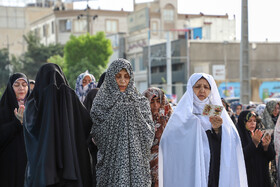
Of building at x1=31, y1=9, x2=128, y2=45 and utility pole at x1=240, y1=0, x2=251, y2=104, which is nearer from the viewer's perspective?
utility pole at x1=240, y1=0, x2=251, y2=104

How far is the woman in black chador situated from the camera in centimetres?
529

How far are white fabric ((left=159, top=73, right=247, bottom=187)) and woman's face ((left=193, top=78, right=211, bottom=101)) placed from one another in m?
0.04

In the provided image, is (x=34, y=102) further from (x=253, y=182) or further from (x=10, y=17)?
(x=10, y=17)

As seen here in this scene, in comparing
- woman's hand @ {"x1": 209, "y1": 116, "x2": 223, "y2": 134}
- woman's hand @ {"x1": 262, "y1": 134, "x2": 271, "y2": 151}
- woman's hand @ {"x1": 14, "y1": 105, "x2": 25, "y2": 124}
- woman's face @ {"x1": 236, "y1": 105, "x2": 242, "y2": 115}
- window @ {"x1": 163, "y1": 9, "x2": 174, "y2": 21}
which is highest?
window @ {"x1": 163, "y1": 9, "x2": 174, "y2": 21}

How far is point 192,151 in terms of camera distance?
5.83 m

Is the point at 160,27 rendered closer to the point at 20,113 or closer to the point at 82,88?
the point at 82,88

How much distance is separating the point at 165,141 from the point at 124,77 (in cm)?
76

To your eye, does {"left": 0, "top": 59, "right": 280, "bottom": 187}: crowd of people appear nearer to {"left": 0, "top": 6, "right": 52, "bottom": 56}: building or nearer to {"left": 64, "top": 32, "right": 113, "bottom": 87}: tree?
{"left": 64, "top": 32, "right": 113, "bottom": 87}: tree

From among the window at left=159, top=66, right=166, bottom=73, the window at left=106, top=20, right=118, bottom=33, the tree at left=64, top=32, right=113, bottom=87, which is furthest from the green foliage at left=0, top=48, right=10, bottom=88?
the tree at left=64, top=32, right=113, bottom=87

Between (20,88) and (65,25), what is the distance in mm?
68766

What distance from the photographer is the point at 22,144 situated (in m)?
6.43

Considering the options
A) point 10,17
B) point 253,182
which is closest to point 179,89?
point 10,17

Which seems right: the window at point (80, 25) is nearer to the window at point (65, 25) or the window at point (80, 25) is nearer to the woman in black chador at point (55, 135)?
the window at point (65, 25)

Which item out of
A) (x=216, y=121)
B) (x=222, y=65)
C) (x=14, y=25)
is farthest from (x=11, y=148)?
(x=14, y=25)
